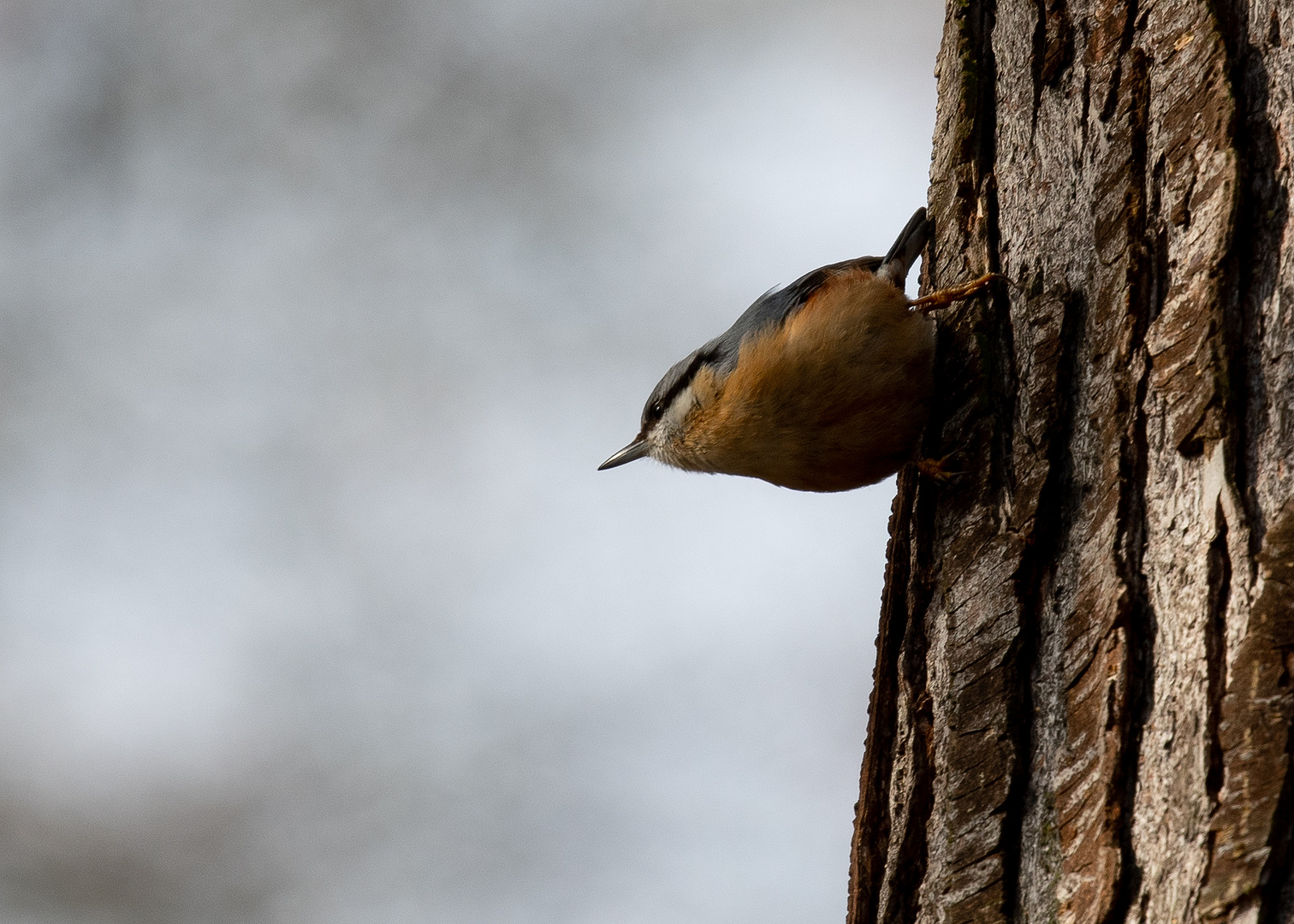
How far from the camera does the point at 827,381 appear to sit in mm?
2672

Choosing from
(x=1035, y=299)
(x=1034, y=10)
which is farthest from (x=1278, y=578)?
(x=1034, y=10)

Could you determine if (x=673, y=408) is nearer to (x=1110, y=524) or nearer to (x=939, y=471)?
(x=939, y=471)

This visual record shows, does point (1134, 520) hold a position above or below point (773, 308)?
below

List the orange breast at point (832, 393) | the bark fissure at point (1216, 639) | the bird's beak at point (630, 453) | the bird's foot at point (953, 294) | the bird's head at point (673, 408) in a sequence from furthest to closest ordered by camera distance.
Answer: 1. the bird's beak at point (630, 453)
2. the bird's head at point (673, 408)
3. the orange breast at point (832, 393)
4. the bird's foot at point (953, 294)
5. the bark fissure at point (1216, 639)

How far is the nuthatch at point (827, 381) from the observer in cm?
251

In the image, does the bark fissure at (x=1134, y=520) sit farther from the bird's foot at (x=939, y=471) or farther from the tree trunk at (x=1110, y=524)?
the bird's foot at (x=939, y=471)

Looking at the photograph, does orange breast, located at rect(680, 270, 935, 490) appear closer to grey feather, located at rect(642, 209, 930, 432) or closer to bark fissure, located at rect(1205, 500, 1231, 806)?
grey feather, located at rect(642, 209, 930, 432)

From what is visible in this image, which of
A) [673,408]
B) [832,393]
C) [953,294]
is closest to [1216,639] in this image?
[953,294]

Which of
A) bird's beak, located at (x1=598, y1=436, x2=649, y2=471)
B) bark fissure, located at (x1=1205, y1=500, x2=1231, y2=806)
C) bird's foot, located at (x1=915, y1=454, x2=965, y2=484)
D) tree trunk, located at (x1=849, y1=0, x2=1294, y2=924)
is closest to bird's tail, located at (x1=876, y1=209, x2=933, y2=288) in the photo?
tree trunk, located at (x1=849, y1=0, x2=1294, y2=924)

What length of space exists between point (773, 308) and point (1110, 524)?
1.44m

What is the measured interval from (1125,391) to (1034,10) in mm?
938

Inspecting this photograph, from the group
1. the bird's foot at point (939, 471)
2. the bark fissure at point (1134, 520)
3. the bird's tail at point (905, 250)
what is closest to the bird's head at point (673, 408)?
the bird's tail at point (905, 250)

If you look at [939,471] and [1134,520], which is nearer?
[1134,520]

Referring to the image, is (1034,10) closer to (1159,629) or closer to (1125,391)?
(1125,391)
